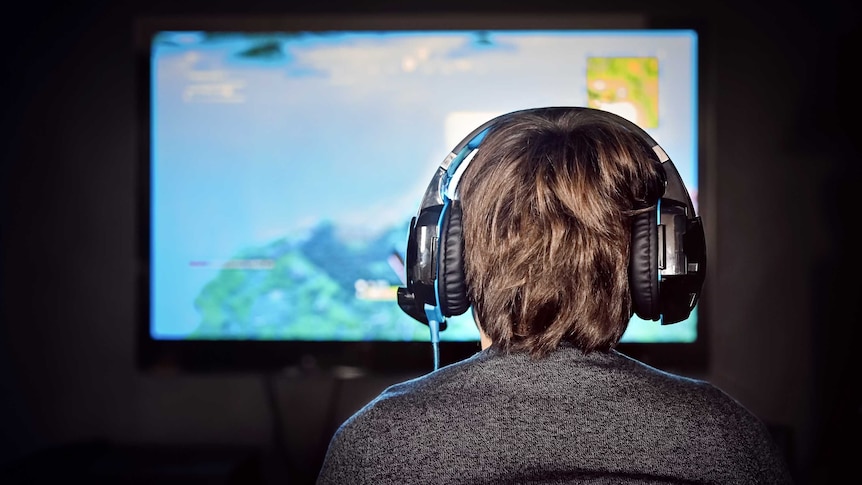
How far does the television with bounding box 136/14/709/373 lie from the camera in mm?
2105

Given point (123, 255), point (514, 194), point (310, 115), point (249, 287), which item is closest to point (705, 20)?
point (310, 115)

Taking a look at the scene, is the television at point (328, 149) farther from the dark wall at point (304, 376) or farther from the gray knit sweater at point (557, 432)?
the gray knit sweater at point (557, 432)

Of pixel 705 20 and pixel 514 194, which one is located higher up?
pixel 705 20

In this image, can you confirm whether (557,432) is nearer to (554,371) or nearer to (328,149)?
(554,371)

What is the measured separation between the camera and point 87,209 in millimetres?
2383

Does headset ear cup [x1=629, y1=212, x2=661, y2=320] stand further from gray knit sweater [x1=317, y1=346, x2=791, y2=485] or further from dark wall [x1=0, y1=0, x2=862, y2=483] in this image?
dark wall [x1=0, y1=0, x2=862, y2=483]

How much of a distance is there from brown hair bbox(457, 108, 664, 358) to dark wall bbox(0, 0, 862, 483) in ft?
4.33

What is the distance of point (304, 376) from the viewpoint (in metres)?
2.21

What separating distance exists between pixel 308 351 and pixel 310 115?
0.77 m

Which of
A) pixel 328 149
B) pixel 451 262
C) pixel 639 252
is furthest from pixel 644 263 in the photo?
pixel 328 149

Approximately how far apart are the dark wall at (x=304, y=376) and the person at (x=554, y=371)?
1.35m

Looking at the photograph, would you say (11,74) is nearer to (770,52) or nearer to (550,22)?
(550,22)

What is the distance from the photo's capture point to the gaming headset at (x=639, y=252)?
96 centimetres

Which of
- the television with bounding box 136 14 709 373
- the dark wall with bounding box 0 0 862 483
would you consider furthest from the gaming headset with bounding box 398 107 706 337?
the dark wall with bounding box 0 0 862 483
